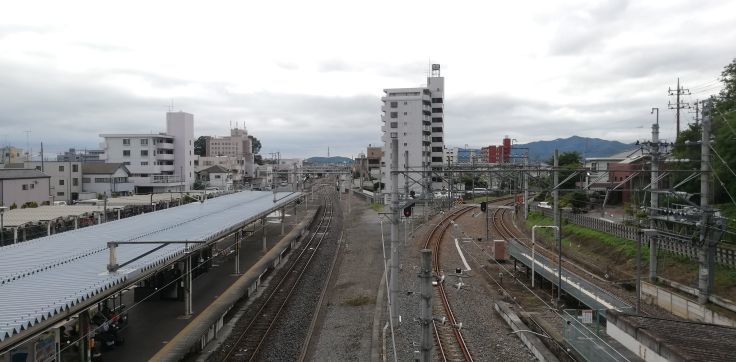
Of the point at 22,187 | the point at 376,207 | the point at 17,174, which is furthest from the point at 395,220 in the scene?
the point at 376,207

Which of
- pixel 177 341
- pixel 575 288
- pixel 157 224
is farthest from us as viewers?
pixel 157 224

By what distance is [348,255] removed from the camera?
918 inches

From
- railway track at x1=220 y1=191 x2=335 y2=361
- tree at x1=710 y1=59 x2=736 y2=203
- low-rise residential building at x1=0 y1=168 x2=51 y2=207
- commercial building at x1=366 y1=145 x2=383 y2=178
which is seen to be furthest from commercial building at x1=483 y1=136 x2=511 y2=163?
low-rise residential building at x1=0 y1=168 x2=51 y2=207

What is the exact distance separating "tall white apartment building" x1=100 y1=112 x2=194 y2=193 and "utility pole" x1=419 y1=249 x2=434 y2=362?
148ft

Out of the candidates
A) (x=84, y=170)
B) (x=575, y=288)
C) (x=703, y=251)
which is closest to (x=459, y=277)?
(x=575, y=288)

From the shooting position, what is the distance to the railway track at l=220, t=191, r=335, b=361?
36.3 feet

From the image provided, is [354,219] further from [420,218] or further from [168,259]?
[168,259]

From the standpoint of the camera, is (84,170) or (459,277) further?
(84,170)

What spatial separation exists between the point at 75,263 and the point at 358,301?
7.62 metres

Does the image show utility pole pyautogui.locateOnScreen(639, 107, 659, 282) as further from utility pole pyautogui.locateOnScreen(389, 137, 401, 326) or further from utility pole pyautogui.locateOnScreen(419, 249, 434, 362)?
utility pole pyautogui.locateOnScreen(419, 249, 434, 362)

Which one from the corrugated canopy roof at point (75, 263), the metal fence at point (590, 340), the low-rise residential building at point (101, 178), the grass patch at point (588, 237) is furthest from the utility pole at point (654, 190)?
the low-rise residential building at point (101, 178)

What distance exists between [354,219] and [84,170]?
23488 millimetres

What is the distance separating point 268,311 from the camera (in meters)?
14.4

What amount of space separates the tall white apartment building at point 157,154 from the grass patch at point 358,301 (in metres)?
37.0
